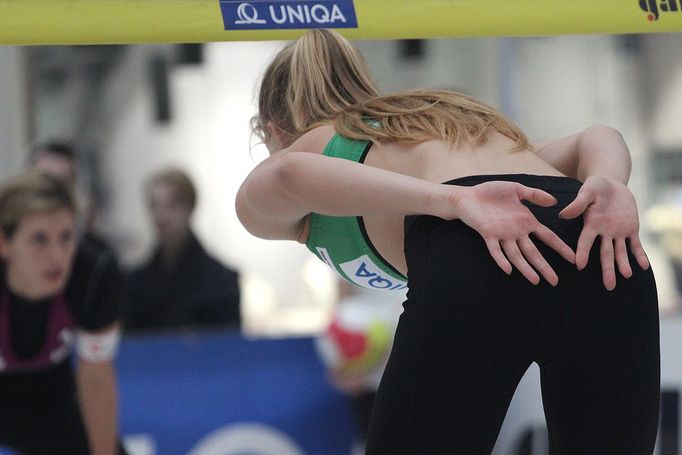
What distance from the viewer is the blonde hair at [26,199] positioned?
4277mm

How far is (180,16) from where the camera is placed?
2529mm

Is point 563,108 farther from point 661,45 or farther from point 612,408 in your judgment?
point 612,408

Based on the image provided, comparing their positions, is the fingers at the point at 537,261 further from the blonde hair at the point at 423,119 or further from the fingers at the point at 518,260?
the blonde hair at the point at 423,119

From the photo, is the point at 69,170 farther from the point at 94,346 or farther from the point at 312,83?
the point at 312,83

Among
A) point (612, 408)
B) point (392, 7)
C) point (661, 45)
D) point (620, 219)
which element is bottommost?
point (612, 408)

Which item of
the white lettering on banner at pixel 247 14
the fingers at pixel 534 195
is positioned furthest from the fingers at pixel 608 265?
the white lettering on banner at pixel 247 14

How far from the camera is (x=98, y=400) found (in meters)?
4.39

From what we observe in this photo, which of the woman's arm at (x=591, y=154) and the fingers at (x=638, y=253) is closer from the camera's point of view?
the fingers at (x=638, y=253)

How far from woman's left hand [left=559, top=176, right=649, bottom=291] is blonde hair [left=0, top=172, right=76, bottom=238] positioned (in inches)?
114

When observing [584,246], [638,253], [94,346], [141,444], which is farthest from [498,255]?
[141,444]

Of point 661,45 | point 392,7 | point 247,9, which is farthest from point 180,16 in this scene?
point 661,45

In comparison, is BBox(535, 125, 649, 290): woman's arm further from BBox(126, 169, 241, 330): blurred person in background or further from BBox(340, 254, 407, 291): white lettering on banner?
BBox(126, 169, 241, 330): blurred person in background

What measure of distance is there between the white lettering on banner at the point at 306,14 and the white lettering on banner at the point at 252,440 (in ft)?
7.78

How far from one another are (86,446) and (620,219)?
3.01 meters
